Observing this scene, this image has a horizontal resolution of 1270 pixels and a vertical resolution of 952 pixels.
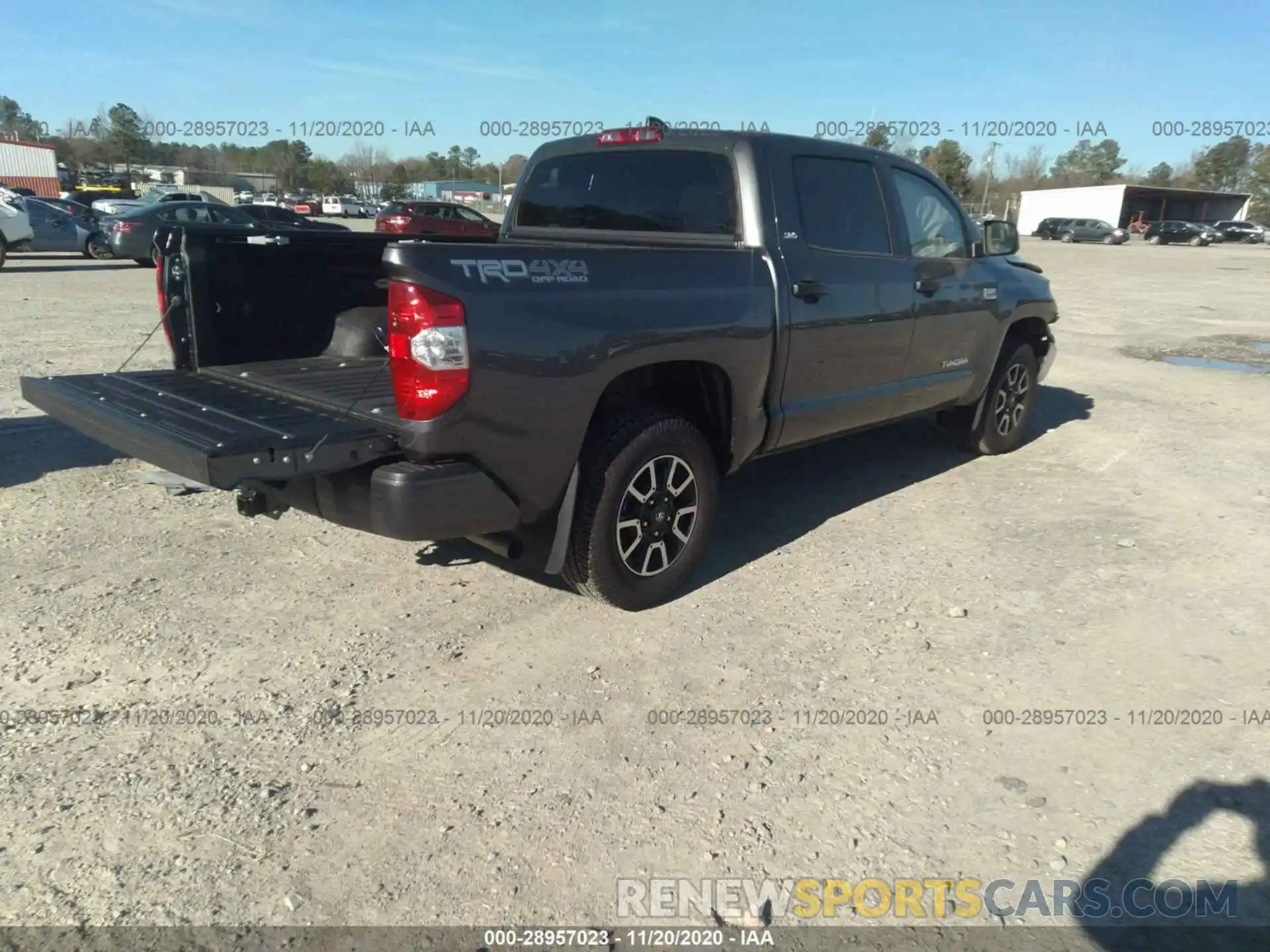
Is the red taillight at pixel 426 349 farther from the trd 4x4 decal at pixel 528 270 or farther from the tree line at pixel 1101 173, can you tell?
the tree line at pixel 1101 173

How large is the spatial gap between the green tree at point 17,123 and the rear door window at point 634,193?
109869mm

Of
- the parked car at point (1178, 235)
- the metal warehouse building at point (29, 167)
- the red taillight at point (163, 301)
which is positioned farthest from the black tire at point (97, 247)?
the parked car at point (1178, 235)

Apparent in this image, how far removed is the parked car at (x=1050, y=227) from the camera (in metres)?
58.5

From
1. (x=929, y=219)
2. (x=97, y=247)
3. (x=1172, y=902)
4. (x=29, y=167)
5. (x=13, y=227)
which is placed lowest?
(x=1172, y=902)

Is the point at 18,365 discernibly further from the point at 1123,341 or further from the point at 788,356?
the point at 1123,341

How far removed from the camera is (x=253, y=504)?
354 centimetres

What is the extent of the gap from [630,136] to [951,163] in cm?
7590

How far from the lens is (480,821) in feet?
9.04

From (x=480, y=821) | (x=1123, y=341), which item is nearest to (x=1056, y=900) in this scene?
(x=480, y=821)

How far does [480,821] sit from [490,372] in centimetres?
145

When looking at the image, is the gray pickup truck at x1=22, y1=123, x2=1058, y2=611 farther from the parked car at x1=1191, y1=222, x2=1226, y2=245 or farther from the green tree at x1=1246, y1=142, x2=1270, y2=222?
the green tree at x1=1246, y1=142, x2=1270, y2=222

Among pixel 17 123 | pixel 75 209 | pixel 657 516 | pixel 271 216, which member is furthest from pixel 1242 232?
pixel 17 123

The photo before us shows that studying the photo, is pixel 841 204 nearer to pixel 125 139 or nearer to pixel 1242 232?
pixel 1242 232

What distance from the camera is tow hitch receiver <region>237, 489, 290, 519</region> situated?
3.51m
